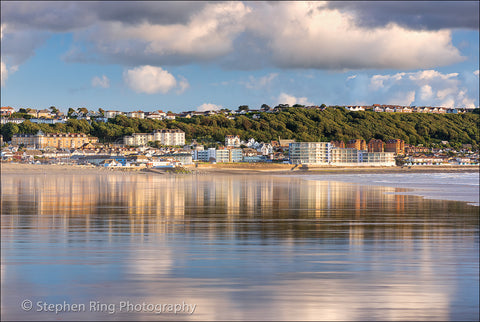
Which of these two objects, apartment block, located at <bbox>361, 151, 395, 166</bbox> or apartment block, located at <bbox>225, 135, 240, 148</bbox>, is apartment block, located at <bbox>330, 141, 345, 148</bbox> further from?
apartment block, located at <bbox>225, 135, 240, 148</bbox>

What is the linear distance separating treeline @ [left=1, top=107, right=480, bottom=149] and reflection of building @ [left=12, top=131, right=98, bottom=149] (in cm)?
535

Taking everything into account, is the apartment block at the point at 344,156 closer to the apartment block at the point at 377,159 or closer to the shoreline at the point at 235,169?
the apartment block at the point at 377,159

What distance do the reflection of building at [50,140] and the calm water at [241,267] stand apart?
345 ft

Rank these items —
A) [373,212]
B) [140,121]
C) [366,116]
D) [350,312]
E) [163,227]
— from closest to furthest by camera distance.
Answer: [350,312], [163,227], [373,212], [140,121], [366,116]

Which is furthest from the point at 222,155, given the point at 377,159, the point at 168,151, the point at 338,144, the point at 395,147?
the point at 395,147

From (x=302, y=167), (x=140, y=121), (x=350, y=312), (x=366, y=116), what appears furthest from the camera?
A: (x=366, y=116)

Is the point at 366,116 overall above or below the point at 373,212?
above

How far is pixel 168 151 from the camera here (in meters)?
110

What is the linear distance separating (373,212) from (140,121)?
408ft

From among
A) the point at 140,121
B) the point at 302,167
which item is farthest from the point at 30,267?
the point at 140,121

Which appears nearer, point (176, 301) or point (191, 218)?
point (176, 301)

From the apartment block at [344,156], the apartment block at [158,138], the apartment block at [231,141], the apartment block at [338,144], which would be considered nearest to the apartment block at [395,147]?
the apartment block at [338,144]

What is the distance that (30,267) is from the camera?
29.5 feet

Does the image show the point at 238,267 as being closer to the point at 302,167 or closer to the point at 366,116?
the point at 302,167
